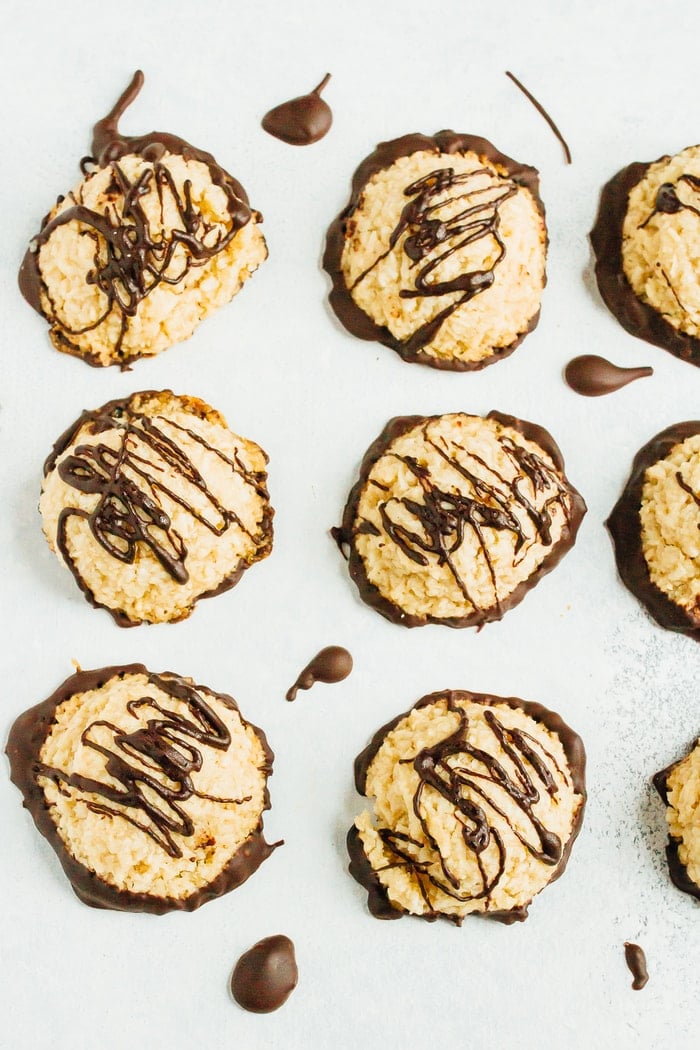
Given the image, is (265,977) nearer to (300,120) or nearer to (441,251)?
(441,251)

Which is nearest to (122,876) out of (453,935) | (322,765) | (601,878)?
(322,765)

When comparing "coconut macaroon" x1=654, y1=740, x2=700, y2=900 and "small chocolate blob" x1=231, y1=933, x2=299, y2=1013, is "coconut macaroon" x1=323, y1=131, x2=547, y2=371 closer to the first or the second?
"coconut macaroon" x1=654, y1=740, x2=700, y2=900

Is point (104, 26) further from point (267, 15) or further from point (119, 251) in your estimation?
point (119, 251)

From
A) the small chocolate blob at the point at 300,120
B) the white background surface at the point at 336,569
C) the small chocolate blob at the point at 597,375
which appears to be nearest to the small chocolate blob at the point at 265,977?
the white background surface at the point at 336,569

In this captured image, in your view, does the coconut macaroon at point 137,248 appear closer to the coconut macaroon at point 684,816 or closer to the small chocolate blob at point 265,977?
the small chocolate blob at point 265,977

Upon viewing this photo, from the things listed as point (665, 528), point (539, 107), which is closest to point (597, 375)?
point (665, 528)

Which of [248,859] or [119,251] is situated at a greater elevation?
[119,251]
